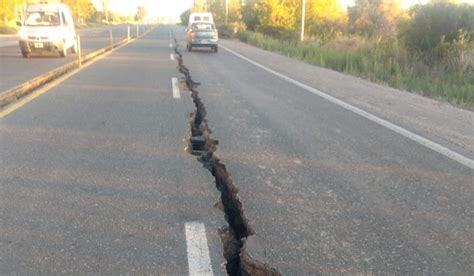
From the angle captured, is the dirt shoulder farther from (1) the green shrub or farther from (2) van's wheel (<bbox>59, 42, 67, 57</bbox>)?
(2) van's wheel (<bbox>59, 42, 67, 57</bbox>)

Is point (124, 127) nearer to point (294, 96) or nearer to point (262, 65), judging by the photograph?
point (294, 96)

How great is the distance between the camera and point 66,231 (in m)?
3.28

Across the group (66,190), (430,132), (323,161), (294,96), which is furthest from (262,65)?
(66,190)

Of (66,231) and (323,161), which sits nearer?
(66,231)

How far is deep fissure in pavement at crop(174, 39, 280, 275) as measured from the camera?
289 centimetres

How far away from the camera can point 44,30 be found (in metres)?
17.6

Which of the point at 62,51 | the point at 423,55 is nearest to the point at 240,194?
the point at 423,55

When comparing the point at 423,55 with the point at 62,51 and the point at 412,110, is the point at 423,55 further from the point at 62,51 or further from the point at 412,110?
the point at 62,51

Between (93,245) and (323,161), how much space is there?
2763mm

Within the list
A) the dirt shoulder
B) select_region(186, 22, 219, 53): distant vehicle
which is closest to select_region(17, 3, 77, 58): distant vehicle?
select_region(186, 22, 219, 53): distant vehicle

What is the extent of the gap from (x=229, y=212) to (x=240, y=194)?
1.05ft

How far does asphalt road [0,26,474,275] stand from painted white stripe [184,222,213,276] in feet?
0.09

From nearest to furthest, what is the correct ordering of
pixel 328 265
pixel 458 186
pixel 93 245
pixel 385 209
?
pixel 328 265, pixel 93 245, pixel 385 209, pixel 458 186

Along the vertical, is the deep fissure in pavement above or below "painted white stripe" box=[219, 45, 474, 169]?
above
